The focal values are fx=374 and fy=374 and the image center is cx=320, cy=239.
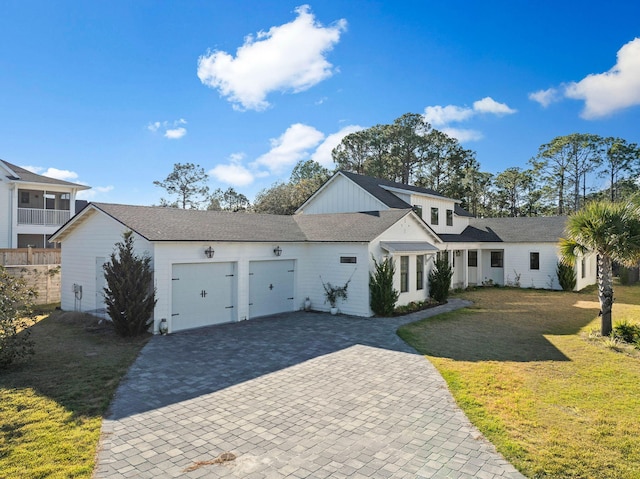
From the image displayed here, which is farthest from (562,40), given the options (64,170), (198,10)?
(64,170)

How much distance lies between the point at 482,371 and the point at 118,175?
33.3 m

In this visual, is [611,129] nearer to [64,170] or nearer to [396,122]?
[396,122]

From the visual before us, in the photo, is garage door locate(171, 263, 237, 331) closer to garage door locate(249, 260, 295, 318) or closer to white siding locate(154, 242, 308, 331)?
white siding locate(154, 242, 308, 331)

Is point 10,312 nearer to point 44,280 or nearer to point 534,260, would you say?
point 44,280

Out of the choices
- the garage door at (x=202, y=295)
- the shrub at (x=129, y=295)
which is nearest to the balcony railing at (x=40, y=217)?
→ the shrub at (x=129, y=295)

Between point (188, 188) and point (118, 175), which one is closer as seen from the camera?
point (118, 175)

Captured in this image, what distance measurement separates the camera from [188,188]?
51.2 m

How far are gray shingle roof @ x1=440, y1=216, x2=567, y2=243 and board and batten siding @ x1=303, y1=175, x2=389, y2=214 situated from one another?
5.67 metres

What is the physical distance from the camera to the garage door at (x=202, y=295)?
12445mm

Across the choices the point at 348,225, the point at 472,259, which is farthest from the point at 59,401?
the point at 472,259

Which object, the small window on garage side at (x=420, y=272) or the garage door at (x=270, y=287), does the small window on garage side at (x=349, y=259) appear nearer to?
the garage door at (x=270, y=287)

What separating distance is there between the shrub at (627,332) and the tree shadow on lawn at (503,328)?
1.56 meters

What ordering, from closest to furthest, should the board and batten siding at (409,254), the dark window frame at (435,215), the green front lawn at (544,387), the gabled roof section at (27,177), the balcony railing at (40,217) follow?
the green front lawn at (544,387), the board and batten siding at (409,254), the gabled roof section at (27,177), the dark window frame at (435,215), the balcony railing at (40,217)

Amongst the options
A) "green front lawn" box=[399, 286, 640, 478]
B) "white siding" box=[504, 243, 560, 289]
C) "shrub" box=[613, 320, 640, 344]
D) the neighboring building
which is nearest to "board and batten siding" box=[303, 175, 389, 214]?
"green front lawn" box=[399, 286, 640, 478]
